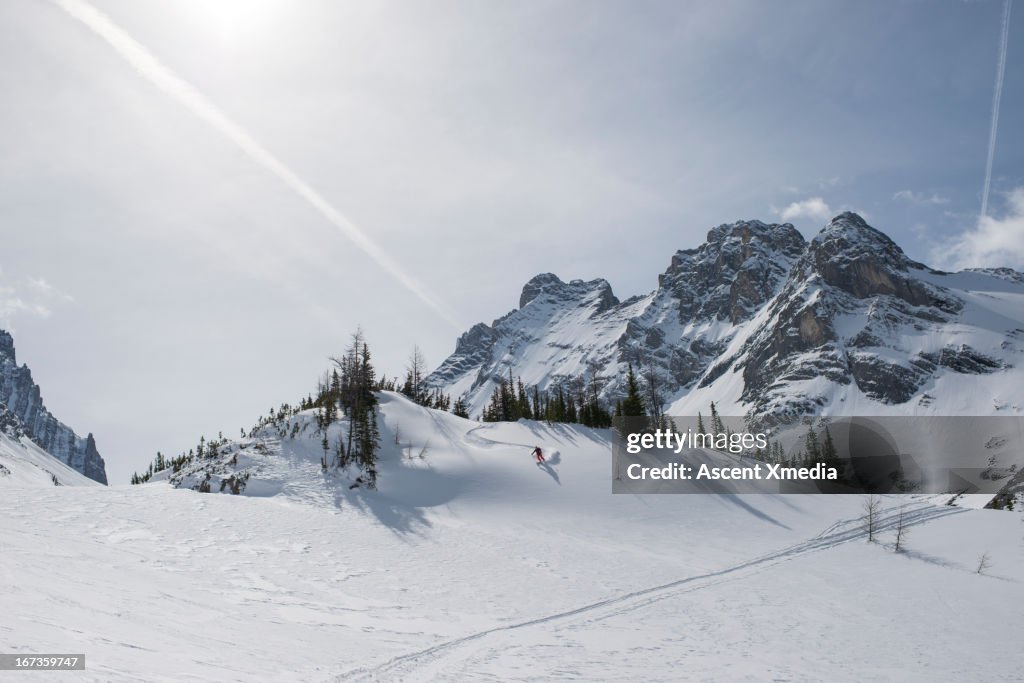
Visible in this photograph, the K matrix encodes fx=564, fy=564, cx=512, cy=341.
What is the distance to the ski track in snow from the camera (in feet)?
45.9

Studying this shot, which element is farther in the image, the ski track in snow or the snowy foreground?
the ski track in snow

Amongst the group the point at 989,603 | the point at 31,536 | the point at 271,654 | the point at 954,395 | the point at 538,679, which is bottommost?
the point at 989,603

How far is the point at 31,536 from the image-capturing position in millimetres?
19391

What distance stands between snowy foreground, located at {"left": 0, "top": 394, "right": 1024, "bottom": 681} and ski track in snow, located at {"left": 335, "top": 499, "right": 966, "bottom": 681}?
115 millimetres

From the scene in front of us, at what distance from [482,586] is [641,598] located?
6976 mm

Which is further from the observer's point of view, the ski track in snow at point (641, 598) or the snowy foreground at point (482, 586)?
the ski track in snow at point (641, 598)

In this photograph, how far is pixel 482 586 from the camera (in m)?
24.7

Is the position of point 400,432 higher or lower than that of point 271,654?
higher

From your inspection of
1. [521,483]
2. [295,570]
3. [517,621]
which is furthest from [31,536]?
→ [521,483]

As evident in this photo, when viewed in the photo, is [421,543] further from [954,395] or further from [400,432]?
[954,395]

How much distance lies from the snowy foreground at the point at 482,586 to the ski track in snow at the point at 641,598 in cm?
11

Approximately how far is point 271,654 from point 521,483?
116 feet

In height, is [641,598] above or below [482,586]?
below

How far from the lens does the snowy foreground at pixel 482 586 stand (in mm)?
13828
